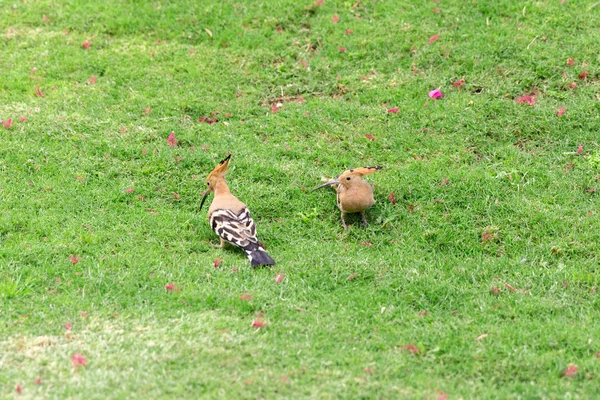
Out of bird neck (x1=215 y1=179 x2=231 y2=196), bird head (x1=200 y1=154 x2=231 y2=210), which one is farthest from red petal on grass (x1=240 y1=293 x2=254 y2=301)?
bird head (x1=200 y1=154 x2=231 y2=210)

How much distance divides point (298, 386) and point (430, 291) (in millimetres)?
2100

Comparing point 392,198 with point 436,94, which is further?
point 436,94

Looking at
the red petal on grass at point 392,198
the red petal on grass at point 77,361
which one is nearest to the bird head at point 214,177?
the red petal on grass at point 392,198

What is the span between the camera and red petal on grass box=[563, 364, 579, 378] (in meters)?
6.34

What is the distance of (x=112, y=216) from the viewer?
29.7 feet

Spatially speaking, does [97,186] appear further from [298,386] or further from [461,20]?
[461,20]

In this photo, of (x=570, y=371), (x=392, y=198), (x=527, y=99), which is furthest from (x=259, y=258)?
(x=527, y=99)

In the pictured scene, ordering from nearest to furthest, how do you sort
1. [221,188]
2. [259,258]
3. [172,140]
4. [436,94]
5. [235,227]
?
[259,258] → [235,227] → [221,188] → [172,140] → [436,94]

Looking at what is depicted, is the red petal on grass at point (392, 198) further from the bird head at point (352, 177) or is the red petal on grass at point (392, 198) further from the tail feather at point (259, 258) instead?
the tail feather at point (259, 258)

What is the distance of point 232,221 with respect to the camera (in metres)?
8.48

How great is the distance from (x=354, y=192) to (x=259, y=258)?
1373 mm

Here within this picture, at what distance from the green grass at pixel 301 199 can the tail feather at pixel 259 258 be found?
93mm

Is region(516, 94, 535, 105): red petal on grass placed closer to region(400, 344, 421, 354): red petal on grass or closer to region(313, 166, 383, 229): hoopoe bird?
region(313, 166, 383, 229): hoopoe bird

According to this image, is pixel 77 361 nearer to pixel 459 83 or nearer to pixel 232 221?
pixel 232 221
